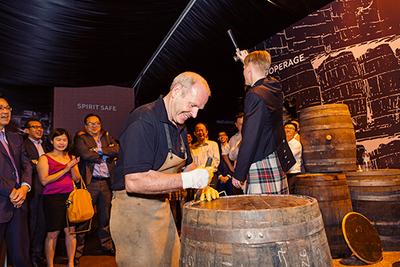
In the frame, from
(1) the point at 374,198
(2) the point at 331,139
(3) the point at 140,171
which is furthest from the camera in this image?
(2) the point at 331,139

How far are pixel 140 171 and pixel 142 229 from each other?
1.36 ft

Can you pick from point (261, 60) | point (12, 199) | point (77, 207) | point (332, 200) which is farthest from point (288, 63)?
point (12, 199)

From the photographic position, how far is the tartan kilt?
2.83 metres

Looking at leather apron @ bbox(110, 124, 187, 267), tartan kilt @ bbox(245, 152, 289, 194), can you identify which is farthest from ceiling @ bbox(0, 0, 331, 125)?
leather apron @ bbox(110, 124, 187, 267)

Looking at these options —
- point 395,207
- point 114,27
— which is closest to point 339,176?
point 395,207

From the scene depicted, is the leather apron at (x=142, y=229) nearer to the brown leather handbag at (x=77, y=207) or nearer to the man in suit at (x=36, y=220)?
the brown leather handbag at (x=77, y=207)

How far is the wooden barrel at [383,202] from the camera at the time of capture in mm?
3852

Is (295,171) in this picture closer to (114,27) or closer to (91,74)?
(114,27)

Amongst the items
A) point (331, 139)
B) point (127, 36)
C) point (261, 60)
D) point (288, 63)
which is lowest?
point (331, 139)

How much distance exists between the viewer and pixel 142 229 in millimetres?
2018

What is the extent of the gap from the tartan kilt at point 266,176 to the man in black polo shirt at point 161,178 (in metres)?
0.92

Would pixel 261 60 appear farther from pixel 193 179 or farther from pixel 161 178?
pixel 161 178

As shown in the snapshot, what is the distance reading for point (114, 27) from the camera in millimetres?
5875

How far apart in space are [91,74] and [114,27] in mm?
2048
